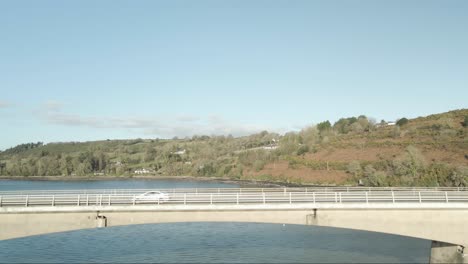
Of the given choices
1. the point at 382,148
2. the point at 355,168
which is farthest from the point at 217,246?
the point at 382,148

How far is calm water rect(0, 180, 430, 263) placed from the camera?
43094 mm

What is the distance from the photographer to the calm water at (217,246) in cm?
4309

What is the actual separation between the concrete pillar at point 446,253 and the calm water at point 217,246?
4170 millimetres

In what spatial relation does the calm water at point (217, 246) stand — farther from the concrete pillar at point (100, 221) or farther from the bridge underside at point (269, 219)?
the concrete pillar at point (100, 221)

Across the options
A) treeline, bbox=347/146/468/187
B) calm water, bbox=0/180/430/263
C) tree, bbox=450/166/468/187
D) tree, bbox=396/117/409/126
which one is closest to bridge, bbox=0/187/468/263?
calm water, bbox=0/180/430/263

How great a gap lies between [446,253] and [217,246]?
78.8 ft

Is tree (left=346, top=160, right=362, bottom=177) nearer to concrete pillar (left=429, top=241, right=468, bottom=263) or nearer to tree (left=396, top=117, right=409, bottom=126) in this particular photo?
tree (left=396, top=117, right=409, bottom=126)

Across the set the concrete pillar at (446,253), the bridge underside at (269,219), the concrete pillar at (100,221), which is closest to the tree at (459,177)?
the concrete pillar at (446,253)

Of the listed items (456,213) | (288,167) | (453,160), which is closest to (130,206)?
(456,213)

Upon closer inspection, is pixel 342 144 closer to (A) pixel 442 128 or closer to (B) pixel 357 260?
(A) pixel 442 128

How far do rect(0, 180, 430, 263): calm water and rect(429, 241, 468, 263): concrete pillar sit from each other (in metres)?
4.17

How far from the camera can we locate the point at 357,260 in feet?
137

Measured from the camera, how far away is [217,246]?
159ft

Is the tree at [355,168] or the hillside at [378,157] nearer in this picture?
the hillside at [378,157]
